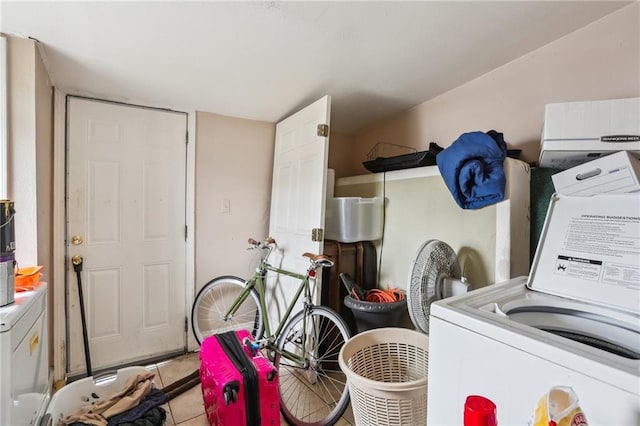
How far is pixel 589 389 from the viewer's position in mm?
607

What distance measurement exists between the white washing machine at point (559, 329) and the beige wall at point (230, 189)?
1.98 meters

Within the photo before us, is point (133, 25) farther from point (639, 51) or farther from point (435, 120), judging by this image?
point (639, 51)

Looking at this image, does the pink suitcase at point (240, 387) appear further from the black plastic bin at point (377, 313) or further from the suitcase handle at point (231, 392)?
the black plastic bin at point (377, 313)

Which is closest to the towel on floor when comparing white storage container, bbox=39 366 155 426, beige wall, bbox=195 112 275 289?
beige wall, bbox=195 112 275 289

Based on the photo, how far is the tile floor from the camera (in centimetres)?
167

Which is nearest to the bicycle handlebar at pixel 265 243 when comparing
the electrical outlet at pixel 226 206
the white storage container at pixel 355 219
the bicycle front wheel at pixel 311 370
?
the electrical outlet at pixel 226 206

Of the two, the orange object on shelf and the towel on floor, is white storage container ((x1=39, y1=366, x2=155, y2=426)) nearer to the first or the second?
the orange object on shelf

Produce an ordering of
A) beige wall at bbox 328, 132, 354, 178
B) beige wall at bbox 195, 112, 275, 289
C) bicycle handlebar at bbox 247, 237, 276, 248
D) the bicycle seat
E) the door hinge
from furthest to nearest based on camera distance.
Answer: beige wall at bbox 328, 132, 354, 178 < beige wall at bbox 195, 112, 275, 289 < bicycle handlebar at bbox 247, 237, 276, 248 < the door hinge < the bicycle seat

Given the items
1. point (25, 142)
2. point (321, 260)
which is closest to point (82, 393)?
point (25, 142)

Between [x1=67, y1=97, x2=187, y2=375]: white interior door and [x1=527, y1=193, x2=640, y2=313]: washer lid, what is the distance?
94.1 inches

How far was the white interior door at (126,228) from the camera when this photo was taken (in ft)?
6.63

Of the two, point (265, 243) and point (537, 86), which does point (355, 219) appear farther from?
point (537, 86)

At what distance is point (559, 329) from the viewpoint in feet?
3.30

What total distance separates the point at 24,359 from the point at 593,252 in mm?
2246
